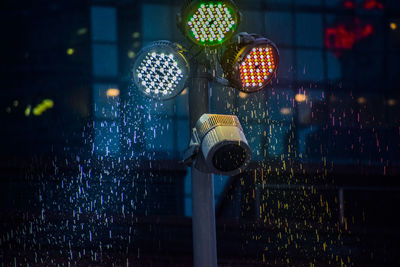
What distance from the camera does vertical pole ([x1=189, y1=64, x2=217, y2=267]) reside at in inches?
51.6

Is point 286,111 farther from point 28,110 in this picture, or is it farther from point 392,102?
point 28,110

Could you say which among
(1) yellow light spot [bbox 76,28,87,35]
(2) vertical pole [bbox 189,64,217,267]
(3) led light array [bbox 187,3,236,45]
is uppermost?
(1) yellow light spot [bbox 76,28,87,35]

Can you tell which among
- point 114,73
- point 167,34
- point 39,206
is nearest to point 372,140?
point 167,34

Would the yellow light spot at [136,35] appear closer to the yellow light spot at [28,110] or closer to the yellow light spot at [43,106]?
the yellow light spot at [43,106]

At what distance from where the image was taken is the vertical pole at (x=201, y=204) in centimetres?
131

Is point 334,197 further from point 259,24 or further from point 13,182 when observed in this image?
point 259,24

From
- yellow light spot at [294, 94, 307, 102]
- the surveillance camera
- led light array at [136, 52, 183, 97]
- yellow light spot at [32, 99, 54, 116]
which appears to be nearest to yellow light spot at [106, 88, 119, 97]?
yellow light spot at [32, 99, 54, 116]

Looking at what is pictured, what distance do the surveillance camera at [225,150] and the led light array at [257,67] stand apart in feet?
0.81

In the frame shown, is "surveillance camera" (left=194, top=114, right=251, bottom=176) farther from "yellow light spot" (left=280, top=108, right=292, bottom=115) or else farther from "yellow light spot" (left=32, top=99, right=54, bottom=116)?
"yellow light spot" (left=280, top=108, right=292, bottom=115)

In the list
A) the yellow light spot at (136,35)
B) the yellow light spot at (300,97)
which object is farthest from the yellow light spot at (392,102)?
the yellow light spot at (136,35)

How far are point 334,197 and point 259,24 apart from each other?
11063 millimetres

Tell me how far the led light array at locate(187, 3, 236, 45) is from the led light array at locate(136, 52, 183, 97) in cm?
13

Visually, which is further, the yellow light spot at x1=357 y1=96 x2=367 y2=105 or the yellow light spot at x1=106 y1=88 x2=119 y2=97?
the yellow light spot at x1=357 y1=96 x2=367 y2=105

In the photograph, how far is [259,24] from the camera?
530 inches
